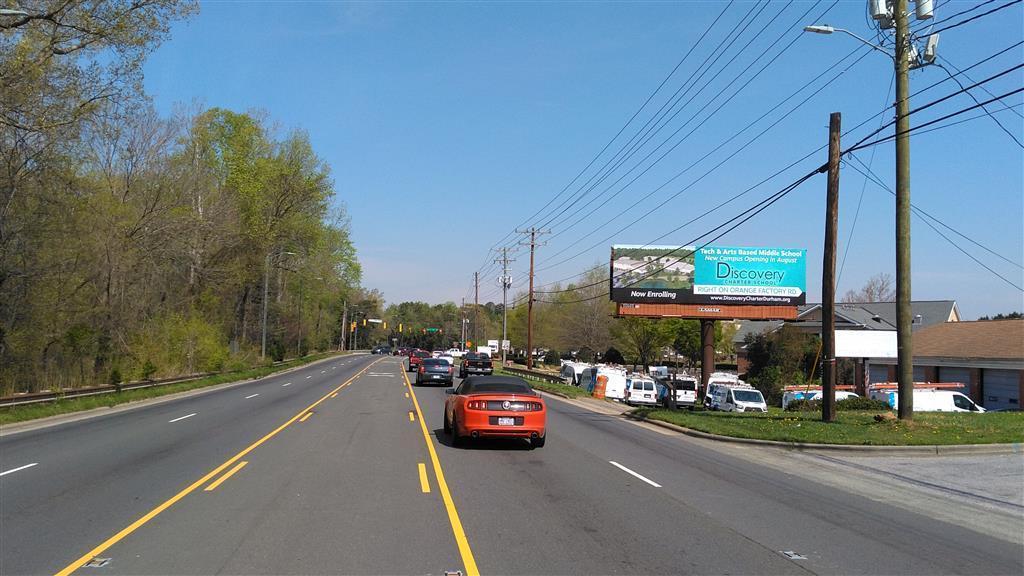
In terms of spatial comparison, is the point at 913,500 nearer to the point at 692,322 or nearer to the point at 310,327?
the point at 692,322

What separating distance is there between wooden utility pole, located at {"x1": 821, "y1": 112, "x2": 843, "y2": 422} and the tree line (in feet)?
63.0

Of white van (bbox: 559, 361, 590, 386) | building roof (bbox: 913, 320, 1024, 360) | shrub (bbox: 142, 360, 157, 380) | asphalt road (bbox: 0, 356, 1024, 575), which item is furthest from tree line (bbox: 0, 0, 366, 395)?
building roof (bbox: 913, 320, 1024, 360)

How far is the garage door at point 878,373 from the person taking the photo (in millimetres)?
51094

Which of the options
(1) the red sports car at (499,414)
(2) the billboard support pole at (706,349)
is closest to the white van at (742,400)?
(2) the billboard support pole at (706,349)

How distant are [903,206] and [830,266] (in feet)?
9.09

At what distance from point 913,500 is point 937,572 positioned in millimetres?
4758

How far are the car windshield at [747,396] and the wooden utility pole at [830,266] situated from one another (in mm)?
15310

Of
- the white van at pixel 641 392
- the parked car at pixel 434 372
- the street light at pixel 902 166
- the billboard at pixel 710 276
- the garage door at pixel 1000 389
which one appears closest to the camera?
the street light at pixel 902 166

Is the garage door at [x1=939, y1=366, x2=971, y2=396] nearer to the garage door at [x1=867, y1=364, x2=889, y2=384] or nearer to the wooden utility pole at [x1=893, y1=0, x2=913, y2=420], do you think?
the garage door at [x1=867, y1=364, x2=889, y2=384]

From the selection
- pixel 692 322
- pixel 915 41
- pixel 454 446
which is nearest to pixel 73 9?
pixel 454 446

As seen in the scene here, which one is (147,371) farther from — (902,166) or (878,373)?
(878,373)

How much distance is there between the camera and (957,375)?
4194 cm

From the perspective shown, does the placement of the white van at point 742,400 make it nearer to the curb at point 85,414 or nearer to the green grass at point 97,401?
the curb at point 85,414

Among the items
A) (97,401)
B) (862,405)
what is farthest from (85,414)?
(862,405)
